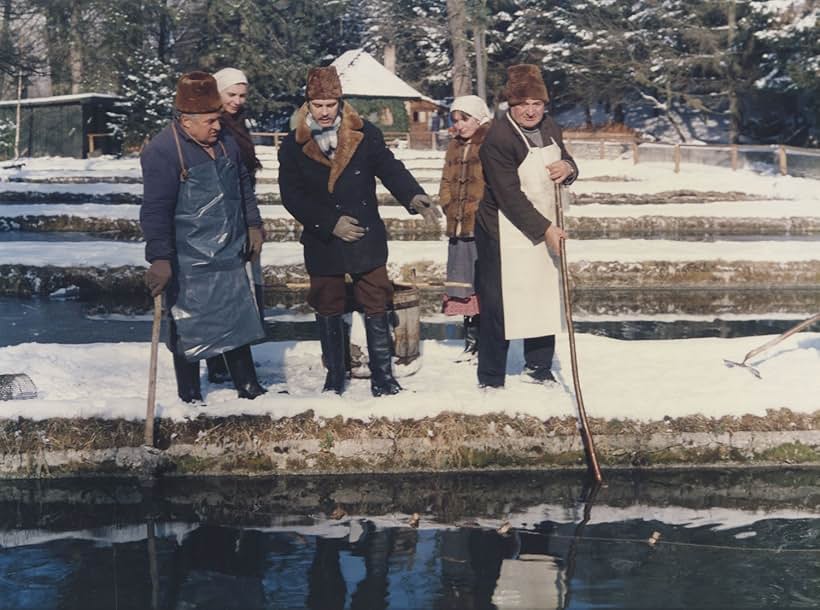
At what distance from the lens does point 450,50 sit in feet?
179

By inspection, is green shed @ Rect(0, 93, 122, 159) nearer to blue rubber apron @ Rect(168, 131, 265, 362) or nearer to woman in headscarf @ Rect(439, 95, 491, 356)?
woman in headscarf @ Rect(439, 95, 491, 356)

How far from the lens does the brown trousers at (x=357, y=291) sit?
21.0 feet

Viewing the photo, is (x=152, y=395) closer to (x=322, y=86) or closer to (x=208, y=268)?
(x=208, y=268)

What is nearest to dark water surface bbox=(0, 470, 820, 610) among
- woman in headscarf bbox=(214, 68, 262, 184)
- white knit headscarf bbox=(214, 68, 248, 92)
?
woman in headscarf bbox=(214, 68, 262, 184)

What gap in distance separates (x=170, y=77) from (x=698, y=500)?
44.2 m

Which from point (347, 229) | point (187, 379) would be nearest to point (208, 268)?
point (187, 379)

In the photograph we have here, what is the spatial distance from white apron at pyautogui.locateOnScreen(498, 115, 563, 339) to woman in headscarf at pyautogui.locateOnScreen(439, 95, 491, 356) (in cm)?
137

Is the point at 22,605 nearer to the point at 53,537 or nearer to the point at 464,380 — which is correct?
the point at 53,537

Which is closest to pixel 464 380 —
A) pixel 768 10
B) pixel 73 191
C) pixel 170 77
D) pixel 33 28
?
pixel 73 191

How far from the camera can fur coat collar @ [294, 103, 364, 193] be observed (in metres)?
6.28

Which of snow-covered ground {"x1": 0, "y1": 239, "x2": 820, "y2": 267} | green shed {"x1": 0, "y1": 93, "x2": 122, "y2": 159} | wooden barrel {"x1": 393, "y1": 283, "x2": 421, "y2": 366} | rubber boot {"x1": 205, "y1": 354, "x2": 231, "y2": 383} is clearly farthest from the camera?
green shed {"x1": 0, "y1": 93, "x2": 122, "y2": 159}

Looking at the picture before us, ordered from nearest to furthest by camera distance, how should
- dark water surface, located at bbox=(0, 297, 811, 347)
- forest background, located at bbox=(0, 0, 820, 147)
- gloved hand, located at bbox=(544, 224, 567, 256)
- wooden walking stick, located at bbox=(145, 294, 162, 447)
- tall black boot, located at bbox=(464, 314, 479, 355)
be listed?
wooden walking stick, located at bbox=(145, 294, 162, 447)
gloved hand, located at bbox=(544, 224, 567, 256)
tall black boot, located at bbox=(464, 314, 479, 355)
dark water surface, located at bbox=(0, 297, 811, 347)
forest background, located at bbox=(0, 0, 820, 147)

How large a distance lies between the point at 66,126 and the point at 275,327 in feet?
117

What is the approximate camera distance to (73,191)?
88.2 ft
